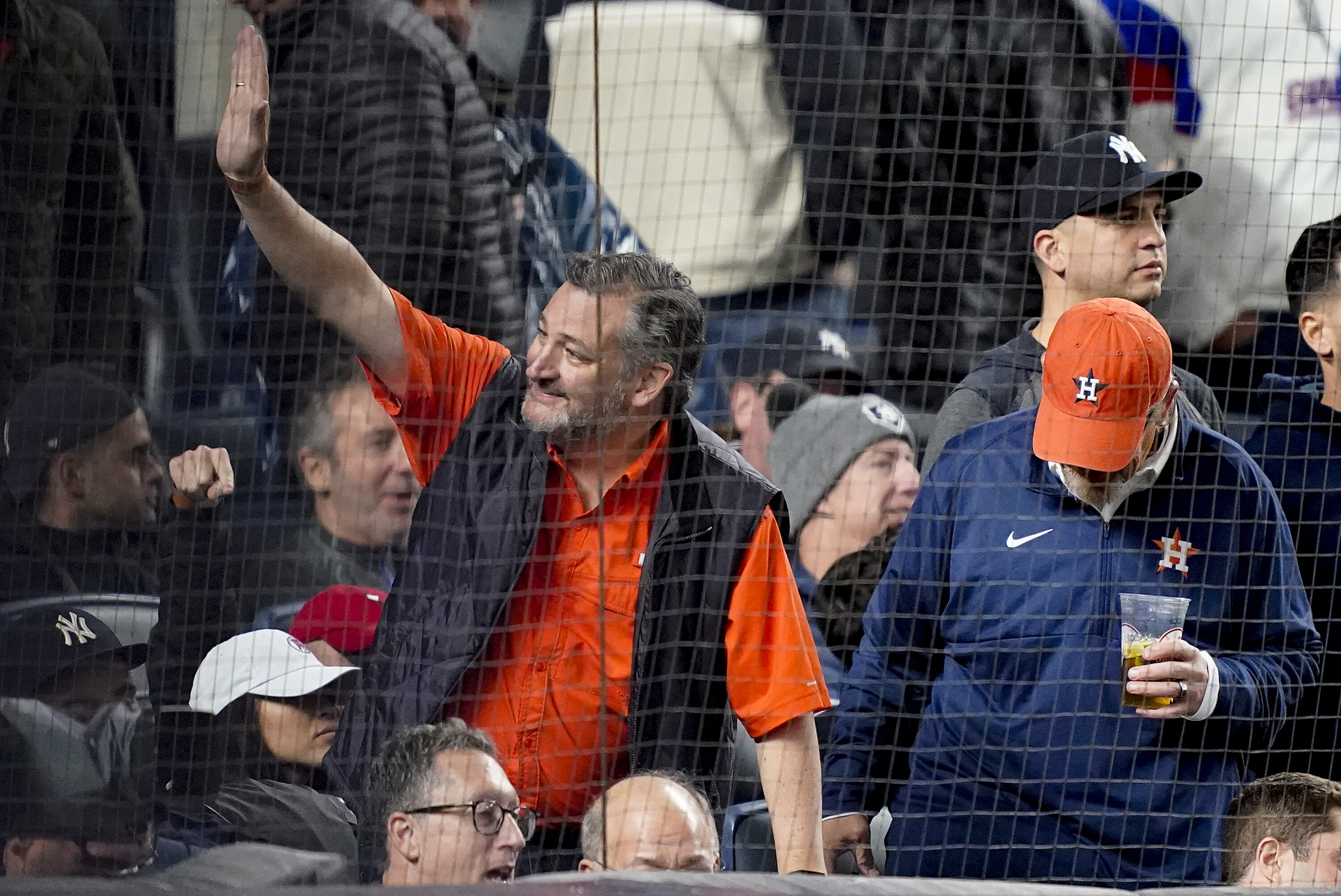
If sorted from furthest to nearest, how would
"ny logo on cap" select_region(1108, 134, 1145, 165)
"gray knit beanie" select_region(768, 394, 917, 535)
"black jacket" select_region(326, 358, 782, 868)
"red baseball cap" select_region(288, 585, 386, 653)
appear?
"gray knit beanie" select_region(768, 394, 917, 535)
"ny logo on cap" select_region(1108, 134, 1145, 165)
"red baseball cap" select_region(288, 585, 386, 653)
"black jacket" select_region(326, 358, 782, 868)

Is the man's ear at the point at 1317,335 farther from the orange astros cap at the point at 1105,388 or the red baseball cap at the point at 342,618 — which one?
the red baseball cap at the point at 342,618

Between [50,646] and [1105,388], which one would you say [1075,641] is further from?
[50,646]

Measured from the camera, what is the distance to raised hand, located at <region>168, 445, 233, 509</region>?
2730 millimetres

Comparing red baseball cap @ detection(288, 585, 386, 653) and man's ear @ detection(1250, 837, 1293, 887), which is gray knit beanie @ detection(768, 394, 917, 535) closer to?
red baseball cap @ detection(288, 585, 386, 653)

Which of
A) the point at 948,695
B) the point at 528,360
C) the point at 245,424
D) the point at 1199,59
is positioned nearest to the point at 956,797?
the point at 948,695

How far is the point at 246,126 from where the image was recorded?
→ 2.40 metres

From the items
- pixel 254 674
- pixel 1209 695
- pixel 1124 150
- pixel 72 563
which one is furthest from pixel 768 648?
pixel 72 563

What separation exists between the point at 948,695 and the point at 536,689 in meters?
0.63

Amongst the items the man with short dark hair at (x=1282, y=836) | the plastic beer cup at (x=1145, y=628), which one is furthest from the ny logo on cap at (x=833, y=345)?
the man with short dark hair at (x=1282, y=836)

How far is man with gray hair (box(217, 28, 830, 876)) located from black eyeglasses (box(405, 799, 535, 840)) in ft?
0.37

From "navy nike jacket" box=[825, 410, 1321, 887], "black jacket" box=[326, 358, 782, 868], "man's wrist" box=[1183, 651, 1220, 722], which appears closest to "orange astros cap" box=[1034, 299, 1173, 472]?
"navy nike jacket" box=[825, 410, 1321, 887]

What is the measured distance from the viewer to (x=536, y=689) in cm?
248

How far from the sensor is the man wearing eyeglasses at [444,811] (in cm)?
234

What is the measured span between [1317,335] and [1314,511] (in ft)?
0.97
